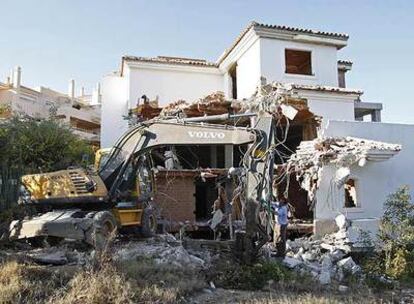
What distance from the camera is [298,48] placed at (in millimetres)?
20422

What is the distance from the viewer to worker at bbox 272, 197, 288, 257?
1183 cm

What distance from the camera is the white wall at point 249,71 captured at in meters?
19.7

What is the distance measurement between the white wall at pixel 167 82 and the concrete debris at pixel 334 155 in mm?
7937

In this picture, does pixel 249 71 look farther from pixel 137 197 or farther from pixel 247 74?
pixel 137 197

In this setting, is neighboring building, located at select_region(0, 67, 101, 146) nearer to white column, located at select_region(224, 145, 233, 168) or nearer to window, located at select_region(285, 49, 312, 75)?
white column, located at select_region(224, 145, 233, 168)

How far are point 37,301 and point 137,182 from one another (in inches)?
248

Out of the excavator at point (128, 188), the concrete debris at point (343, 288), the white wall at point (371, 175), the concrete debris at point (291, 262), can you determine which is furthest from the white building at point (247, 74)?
the concrete debris at point (343, 288)

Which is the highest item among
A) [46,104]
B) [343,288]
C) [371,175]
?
[46,104]

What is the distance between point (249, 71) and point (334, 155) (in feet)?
23.9

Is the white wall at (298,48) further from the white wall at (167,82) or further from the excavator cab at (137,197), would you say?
the excavator cab at (137,197)

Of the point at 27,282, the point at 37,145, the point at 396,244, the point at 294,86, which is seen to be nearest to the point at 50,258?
the point at 27,282

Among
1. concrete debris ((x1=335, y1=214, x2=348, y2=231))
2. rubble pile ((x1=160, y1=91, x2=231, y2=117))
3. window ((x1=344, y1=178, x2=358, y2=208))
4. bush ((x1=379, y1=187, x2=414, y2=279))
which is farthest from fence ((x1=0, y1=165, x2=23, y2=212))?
bush ((x1=379, y1=187, x2=414, y2=279))

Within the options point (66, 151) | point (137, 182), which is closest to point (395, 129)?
point (137, 182)

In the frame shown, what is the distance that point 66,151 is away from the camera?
18219 millimetres
